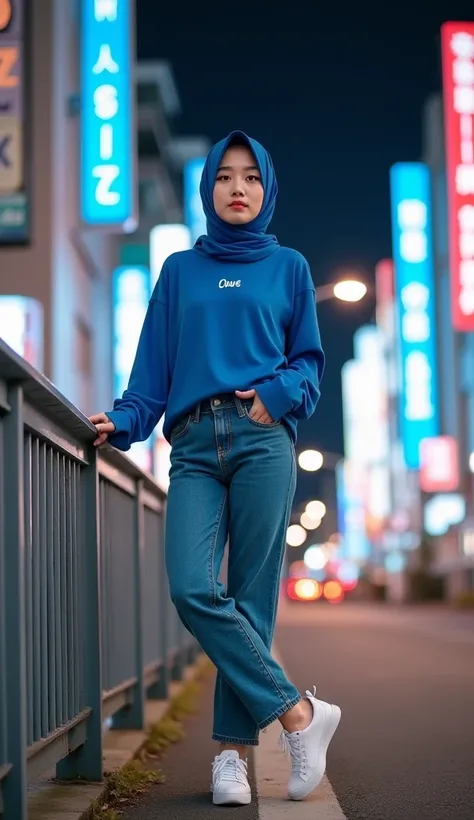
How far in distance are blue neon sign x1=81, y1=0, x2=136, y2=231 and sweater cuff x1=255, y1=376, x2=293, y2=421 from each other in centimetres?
1614

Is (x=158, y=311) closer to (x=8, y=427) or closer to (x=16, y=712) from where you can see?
(x=8, y=427)

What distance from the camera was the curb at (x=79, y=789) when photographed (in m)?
3.83

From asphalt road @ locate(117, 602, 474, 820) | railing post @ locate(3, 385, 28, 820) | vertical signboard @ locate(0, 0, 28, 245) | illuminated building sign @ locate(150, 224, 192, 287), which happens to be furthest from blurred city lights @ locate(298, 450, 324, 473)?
railing post @ locate(3, 385, 28, 820)

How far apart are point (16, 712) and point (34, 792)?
1.02m

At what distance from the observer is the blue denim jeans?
4168mm

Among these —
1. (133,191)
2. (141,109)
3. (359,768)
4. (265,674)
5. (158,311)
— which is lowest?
(359,768)

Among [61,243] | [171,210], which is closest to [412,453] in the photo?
[171,210]

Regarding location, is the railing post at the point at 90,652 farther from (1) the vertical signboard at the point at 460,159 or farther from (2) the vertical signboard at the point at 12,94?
(1) the vertical signboard at the point at 460,159

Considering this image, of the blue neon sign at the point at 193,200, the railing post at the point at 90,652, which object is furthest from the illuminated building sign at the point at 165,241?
the railing post at the point at 90,652

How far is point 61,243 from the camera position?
2364cm

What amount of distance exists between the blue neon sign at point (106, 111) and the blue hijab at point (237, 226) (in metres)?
15.7

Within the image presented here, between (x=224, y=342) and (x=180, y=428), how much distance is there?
0.99 ft

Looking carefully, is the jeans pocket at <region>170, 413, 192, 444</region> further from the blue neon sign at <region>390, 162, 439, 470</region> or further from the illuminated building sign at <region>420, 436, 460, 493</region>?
the illuminated building sign at <region>420, 436, 460, 493</region>

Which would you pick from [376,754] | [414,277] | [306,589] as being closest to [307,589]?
[306,589]
